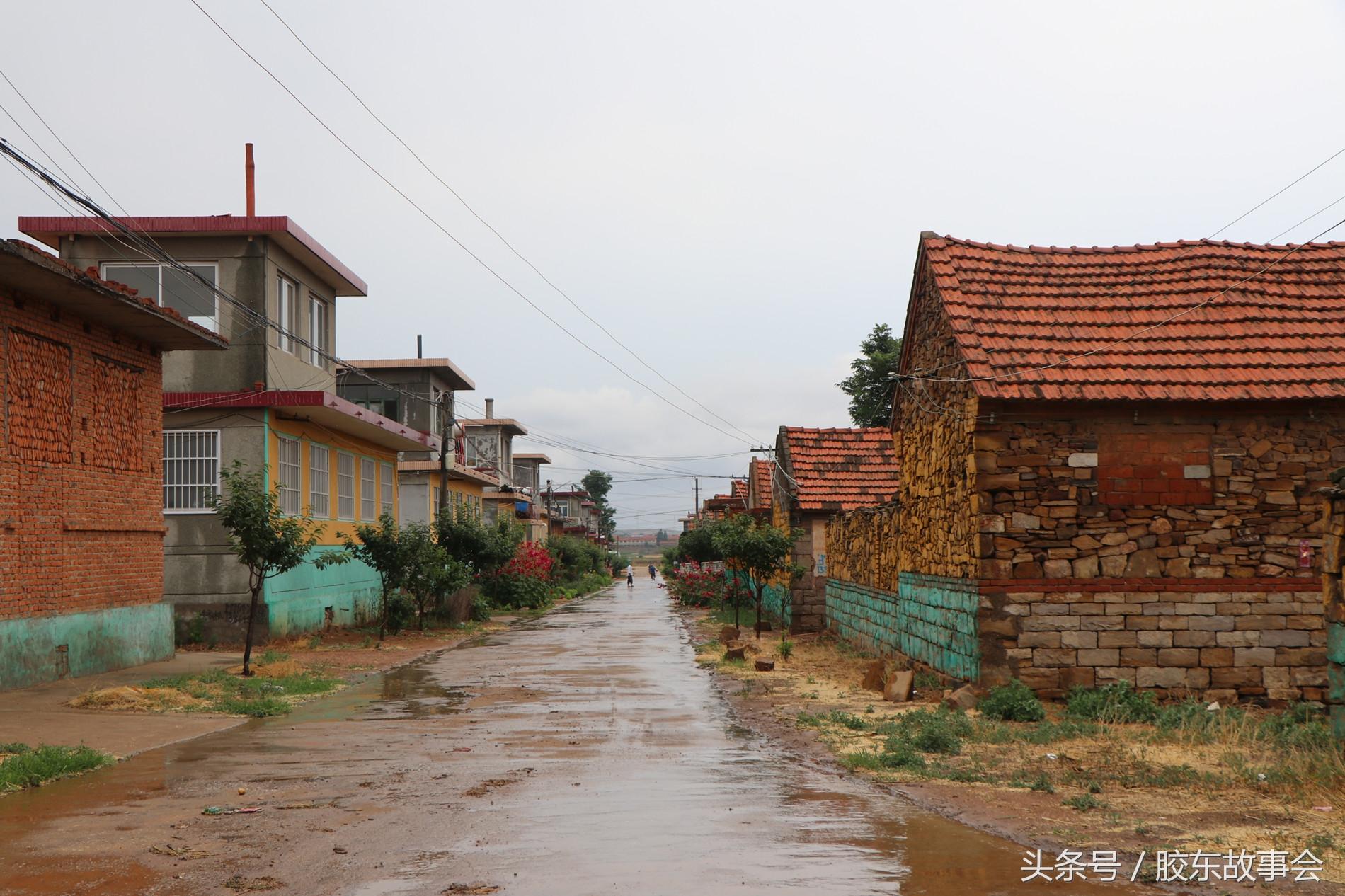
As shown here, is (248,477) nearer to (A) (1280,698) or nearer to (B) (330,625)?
(B) (330,625)

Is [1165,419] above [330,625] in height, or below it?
above

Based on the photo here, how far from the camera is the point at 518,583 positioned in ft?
129

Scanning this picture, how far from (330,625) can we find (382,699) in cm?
1223

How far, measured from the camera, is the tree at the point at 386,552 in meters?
26.2

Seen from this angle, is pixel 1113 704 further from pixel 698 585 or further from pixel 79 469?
pixel 698 585

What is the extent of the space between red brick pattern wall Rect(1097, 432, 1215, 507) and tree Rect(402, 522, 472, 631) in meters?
16.5

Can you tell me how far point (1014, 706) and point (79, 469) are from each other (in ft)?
43.4

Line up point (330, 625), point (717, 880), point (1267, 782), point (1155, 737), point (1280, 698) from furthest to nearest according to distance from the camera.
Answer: point (330, 625) → point (1280, 698) → point (1155, 737) → point (1267, 782) → point (717, 880)

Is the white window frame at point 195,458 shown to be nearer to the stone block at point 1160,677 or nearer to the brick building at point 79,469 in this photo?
the brick building at point 79,469

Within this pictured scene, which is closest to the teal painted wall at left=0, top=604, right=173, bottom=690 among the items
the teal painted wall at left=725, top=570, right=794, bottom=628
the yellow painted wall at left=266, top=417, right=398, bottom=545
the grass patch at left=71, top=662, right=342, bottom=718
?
the grass patch at left=71, top=662, right=342, bottom=718

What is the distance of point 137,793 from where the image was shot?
9156 mm

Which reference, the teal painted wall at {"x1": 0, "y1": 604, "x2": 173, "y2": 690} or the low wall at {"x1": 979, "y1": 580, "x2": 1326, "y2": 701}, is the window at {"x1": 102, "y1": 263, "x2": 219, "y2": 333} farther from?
the low wall at {"x1": 979, "y1": 580, "x2": 1326, "y2": 701}

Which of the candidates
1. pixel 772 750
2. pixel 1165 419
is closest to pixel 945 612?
pixel 1165 419

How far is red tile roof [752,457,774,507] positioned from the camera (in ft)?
126
